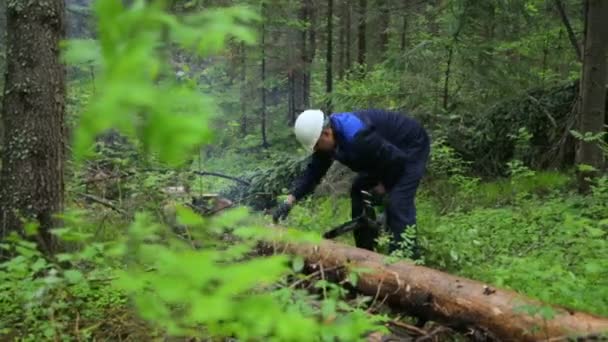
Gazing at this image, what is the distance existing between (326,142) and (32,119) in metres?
2.64

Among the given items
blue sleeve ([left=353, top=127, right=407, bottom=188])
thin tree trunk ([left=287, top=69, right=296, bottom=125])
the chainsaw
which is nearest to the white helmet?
blue sleeve ([left=353, top=127, right=407, bottom=188])

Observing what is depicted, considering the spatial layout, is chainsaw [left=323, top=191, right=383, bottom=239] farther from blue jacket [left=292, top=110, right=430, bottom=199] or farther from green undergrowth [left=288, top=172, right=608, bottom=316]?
green undergrowth [left=288, top=172, right=608, bottom=316]

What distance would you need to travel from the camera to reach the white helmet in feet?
17.9

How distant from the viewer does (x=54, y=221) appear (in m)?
4.81

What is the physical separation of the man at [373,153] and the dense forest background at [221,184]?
0.39 metres

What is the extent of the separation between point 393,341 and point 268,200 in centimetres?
735

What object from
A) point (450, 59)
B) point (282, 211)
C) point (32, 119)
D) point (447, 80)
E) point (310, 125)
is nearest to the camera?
point (32, 119)

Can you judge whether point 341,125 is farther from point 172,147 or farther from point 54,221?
point 172,147

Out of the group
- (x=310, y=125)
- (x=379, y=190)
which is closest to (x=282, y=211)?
(x=310, y=125)

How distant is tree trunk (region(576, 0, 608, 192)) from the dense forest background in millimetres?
20

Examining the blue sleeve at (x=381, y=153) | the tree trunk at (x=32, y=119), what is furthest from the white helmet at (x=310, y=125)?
the tree trunk at (x=32, y=119)

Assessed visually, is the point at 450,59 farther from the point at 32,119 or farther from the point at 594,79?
the point at 32,119

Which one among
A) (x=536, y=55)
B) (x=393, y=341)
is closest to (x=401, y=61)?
(x=536, y=55)

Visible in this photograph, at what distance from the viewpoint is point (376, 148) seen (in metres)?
5.55
